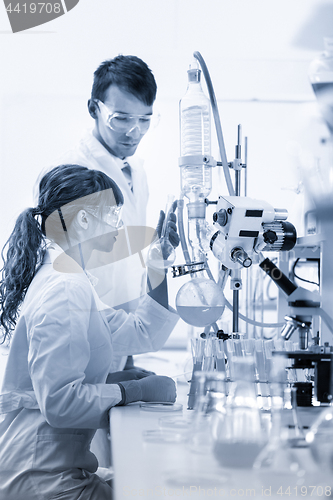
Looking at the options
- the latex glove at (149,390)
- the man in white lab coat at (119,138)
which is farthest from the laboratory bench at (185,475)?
the man in white lab coat at (119,138)

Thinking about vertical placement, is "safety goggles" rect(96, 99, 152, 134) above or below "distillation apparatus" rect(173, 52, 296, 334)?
above

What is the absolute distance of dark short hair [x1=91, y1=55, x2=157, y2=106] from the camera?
6.21ft

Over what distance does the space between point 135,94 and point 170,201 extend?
0.64 metres

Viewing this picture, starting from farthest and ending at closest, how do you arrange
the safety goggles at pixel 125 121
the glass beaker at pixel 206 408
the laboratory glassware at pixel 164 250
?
1. the safety goggles at pixel 125 121
2. the laboratory glassware at pixel 164 250
3. the glass beaker at pixel 206 408

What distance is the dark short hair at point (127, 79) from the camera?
6.21 feet

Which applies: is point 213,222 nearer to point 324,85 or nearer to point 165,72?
point 324,85

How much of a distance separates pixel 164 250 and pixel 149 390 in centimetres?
44

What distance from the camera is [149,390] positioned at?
3.97ft

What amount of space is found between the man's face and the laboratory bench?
4.24 feet

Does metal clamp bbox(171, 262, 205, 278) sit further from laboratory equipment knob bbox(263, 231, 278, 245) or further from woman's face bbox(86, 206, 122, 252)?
woman's face bbox(86, 206, 122, 252)

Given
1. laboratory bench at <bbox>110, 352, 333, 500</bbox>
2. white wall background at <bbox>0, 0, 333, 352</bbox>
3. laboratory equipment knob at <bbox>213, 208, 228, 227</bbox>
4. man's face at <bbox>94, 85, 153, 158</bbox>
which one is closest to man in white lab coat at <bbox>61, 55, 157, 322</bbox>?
man's face at <bbox>94, 85, 153, 158</bbox>

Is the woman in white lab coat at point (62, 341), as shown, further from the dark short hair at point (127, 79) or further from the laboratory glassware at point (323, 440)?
the dark short hair at point (127, 79)

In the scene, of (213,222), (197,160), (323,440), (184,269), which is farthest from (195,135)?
(323,440)

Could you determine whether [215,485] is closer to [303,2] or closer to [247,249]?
[247,249]
